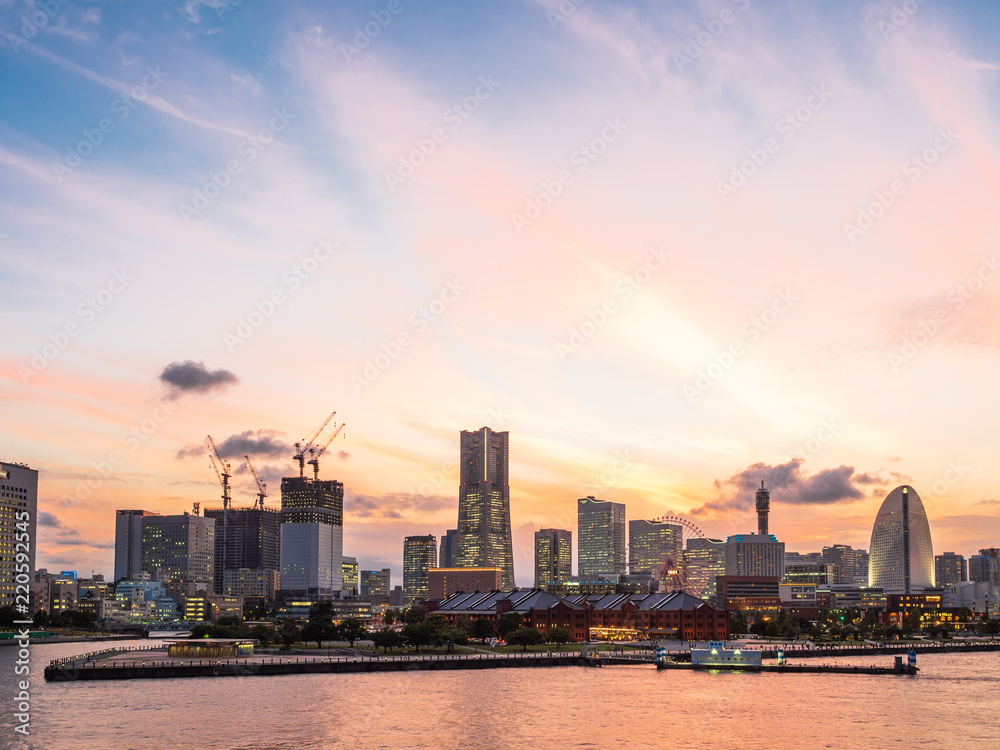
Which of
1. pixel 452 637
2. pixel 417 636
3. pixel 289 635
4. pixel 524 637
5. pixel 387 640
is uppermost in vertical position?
pixel 417 636

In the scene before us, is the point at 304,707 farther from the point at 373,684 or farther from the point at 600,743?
the point at 600,743

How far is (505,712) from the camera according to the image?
359ft

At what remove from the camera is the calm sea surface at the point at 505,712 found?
93438 millimetres

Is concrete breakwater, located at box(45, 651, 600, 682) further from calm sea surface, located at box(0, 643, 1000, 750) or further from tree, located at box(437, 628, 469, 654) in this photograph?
tree, located at box(437, 628, 469, 654)

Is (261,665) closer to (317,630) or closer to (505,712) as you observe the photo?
(317,630)

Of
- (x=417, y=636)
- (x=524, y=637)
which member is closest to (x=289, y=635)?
(x=417, y=636)

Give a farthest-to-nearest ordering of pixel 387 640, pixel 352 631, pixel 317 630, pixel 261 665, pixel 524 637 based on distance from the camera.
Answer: pixel 352 631 → pixel 524 637 → pixel 317 630 → pixel 387 640 → pixel 261 665

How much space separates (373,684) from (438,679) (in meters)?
10.2

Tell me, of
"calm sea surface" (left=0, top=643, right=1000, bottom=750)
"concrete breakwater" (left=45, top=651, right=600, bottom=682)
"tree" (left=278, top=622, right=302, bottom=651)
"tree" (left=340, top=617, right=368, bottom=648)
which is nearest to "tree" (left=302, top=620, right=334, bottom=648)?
"tree" (left=340, top=617, right=368, bottom=648)

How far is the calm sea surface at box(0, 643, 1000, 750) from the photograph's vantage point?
93.4 meters

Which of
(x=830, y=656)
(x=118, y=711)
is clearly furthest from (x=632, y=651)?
(x=118, y=711)

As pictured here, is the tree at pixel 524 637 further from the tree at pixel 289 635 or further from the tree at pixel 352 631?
the tree at pixel 289 635

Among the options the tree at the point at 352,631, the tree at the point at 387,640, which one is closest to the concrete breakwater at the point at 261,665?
the tree at the point at 387,640

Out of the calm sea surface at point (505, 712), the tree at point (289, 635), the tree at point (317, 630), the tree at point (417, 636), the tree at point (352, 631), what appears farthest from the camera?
the tree at point (289, 635)
